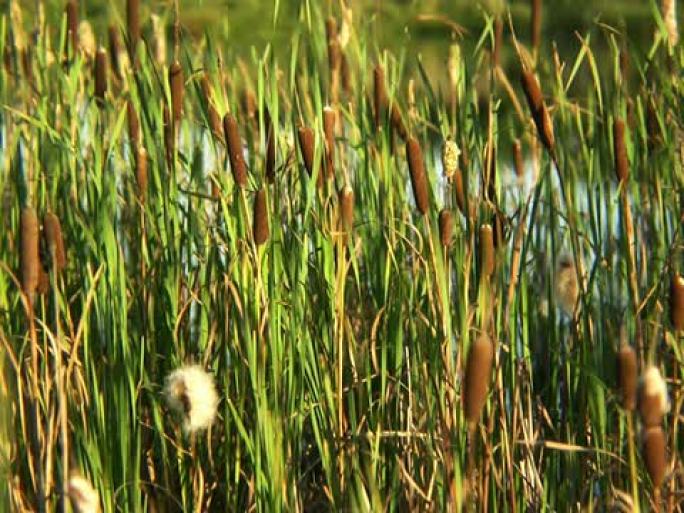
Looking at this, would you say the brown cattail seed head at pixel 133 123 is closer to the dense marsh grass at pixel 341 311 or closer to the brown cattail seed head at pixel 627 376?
the dense marsh grass at pixel 341 311

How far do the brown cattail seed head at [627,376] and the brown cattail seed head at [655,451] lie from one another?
0.18ft

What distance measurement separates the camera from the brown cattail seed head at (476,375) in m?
1.42

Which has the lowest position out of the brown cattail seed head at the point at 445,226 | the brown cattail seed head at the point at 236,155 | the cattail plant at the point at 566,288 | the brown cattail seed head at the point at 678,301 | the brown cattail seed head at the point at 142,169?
the cattail plant at the point at 566,288

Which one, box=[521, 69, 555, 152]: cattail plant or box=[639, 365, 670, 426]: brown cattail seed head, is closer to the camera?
box=[639, 365, 670, 426]: brown cattail seed head

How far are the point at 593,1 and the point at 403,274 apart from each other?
98 centimetres

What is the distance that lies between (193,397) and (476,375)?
614 mm

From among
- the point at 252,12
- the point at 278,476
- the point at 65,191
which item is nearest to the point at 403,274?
the point at 278,476

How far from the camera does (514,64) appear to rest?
10039 millimetres

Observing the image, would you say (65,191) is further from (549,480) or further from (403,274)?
(549,480)

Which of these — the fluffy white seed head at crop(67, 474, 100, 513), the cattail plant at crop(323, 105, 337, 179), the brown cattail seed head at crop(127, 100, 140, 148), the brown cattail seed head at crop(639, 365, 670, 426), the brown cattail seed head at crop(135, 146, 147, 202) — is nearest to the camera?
the brown cattail seed head at crop(639, 365, 670, 426)

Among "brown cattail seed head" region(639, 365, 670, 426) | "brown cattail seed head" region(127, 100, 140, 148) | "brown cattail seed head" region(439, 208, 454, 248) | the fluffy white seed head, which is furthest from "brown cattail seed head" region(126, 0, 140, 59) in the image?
"brown cattail seed head" region(639, 365, 670, 426)

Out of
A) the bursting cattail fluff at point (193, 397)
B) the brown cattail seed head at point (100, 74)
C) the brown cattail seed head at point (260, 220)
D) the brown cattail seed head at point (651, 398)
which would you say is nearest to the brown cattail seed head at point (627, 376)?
the brown cattail seed head at point (651, 398)

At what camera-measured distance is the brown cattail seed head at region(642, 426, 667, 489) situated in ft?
4.61

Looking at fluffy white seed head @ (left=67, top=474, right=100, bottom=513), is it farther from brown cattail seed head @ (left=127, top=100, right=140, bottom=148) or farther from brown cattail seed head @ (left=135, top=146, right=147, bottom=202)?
brown cattail seed head @ (left=127, top=100, right=140, bottom=148)
